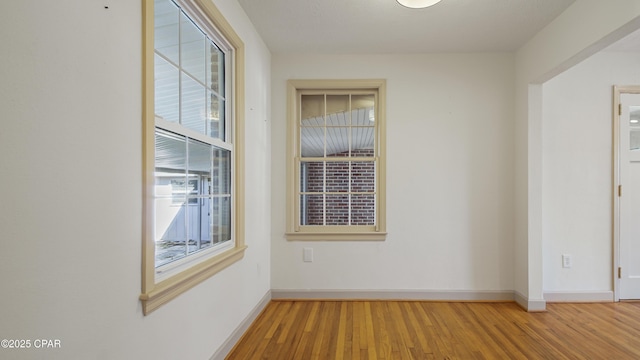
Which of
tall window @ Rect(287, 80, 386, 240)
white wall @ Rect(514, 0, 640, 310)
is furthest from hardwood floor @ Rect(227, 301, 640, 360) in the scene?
tall window @ Rect(287, 80, 386, 240)

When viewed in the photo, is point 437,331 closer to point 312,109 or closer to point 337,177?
point 337,177

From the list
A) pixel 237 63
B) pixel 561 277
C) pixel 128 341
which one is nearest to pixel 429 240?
pixel 561 277

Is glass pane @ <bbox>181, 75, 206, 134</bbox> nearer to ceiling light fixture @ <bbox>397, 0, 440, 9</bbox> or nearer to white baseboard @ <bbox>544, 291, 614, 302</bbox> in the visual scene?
ceiling light fixture @ <bbox>397, 0, 440, 9</bbox>

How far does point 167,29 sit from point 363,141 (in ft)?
→ 7.07

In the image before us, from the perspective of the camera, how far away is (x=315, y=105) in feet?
10.7

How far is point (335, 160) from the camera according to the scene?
316 cm

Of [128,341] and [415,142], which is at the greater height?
[415,142]

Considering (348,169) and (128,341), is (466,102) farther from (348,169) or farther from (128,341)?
(128,341)

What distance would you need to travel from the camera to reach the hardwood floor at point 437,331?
2.09 metres

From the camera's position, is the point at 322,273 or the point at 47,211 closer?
the point at 47,211

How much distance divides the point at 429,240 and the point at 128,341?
2.76 meters

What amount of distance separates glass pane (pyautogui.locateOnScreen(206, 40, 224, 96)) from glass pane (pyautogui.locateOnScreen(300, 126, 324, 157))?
1227 millimetres

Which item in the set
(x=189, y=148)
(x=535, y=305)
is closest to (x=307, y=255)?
(x=189, y=148)

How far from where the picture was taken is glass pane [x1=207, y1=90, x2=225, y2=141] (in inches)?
76.9
